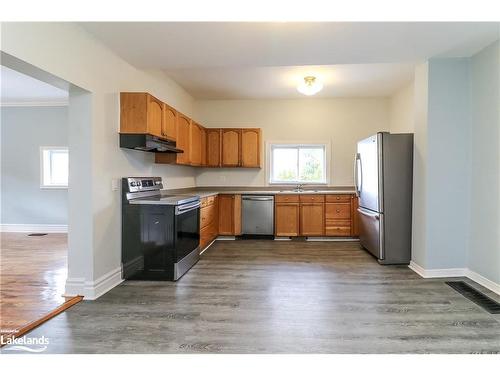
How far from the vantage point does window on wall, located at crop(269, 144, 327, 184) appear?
591 centimetres

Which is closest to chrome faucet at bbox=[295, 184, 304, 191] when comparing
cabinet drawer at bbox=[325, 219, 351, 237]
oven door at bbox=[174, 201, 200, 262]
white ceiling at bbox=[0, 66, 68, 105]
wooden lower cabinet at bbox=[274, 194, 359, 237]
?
wooden lower cabinet at bbox=[274, 194, 359, 237]

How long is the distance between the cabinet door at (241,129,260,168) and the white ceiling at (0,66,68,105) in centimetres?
340

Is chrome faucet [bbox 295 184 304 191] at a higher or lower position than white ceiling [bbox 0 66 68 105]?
lower

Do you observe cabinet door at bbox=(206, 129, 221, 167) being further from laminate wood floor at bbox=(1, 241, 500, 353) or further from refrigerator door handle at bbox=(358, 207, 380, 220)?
refrigerator door handle at bbox=(358, 207, 380, 220)

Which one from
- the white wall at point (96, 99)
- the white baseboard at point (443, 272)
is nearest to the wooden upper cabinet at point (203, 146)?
the white wall at point (96, 99)

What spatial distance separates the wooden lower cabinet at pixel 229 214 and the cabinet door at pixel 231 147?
730 millimetres

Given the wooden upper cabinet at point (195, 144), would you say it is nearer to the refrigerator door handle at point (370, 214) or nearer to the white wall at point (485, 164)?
the refrigerator door handle at point (370, 214)

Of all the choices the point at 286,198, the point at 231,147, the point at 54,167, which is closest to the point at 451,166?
the point at 286,198

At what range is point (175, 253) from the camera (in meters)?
3.17

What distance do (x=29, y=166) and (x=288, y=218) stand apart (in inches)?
213

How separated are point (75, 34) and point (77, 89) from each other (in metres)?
0.46

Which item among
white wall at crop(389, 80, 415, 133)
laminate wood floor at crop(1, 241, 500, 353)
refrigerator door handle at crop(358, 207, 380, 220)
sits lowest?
laminate wood floor at crop(1, 241, 500, 353)

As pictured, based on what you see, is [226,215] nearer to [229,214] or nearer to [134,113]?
[229,214]

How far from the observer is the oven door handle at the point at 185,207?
10.5 feet
